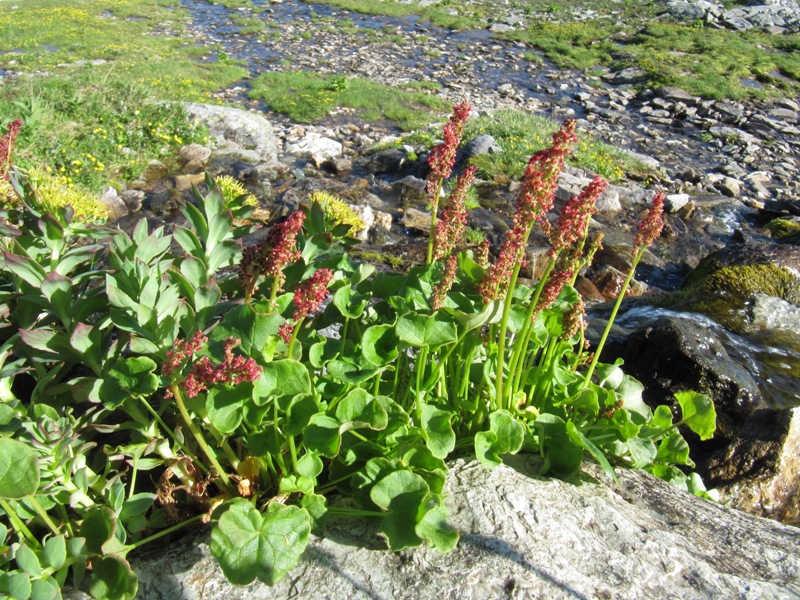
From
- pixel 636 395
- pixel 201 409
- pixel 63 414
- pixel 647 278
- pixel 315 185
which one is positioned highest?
pixel 201 409

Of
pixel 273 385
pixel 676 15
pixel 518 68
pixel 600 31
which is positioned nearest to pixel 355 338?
pixel 273 385

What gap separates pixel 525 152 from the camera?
14367 millimetres

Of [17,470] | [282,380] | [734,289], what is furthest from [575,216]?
[734,289]

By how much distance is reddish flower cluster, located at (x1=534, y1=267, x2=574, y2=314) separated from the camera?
2.53 metres

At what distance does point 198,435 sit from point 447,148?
1.42 meters

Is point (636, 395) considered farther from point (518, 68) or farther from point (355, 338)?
point (518, 68)

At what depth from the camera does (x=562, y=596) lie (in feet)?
7.21

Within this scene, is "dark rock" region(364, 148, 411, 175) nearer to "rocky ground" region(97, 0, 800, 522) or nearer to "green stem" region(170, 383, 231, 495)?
"rocky ground" region(97, 0, 800, 522)

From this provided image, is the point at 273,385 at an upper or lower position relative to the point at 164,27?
upper

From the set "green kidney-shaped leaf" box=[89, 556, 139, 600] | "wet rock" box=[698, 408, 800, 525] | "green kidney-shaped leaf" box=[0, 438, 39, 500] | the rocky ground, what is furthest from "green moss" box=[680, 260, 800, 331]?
"green kidney-shaped leaf" box=[0, 438, 39, 500]

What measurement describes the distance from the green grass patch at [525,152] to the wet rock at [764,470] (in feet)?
30.6

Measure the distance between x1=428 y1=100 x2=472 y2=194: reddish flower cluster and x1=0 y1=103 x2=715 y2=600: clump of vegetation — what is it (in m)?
0.01

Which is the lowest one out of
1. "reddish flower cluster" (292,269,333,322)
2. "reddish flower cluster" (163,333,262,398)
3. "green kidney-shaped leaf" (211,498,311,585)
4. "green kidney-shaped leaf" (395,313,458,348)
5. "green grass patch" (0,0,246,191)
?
"green grass patch" (0,0,246,191)

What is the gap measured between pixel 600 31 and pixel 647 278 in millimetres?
27610
